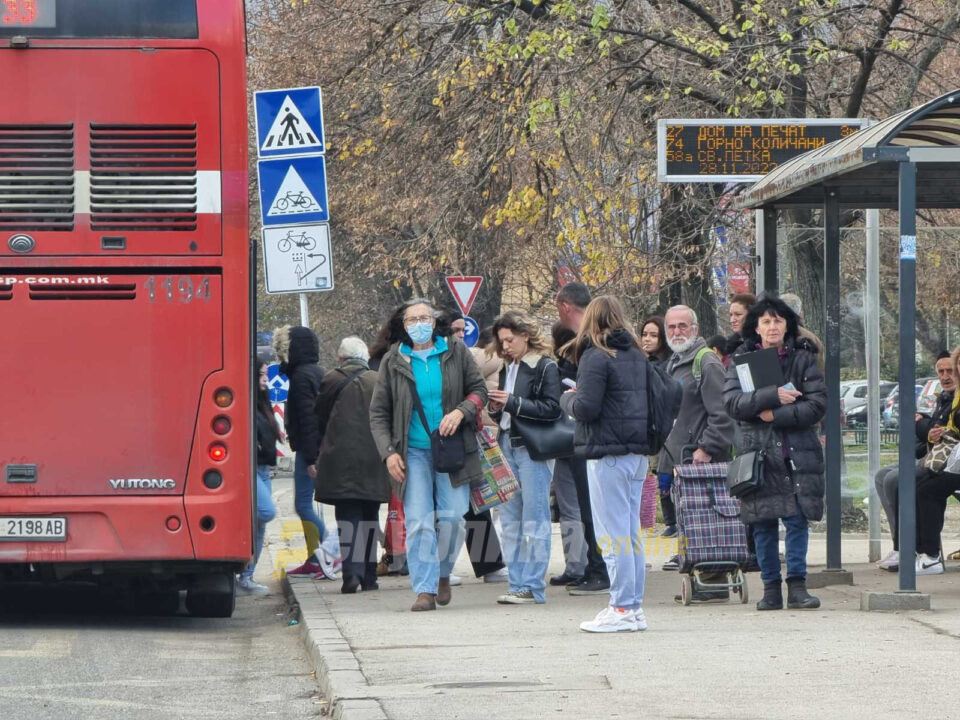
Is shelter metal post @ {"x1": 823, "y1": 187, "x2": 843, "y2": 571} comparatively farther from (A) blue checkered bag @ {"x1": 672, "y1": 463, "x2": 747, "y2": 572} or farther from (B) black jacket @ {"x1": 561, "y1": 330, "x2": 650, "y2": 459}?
(B) black jacket @ {"x1": 561, "y1": 330, "x2": 650, "y2": 459}

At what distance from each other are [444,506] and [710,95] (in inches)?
310

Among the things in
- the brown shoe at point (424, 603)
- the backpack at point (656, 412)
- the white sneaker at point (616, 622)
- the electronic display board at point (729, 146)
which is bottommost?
the brown shoe at point (424, 603)

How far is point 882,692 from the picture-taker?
6.67 m

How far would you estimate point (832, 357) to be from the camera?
36.1 ft

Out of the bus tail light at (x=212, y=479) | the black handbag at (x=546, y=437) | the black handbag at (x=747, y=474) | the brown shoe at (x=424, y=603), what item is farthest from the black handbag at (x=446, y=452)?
the black handbag at (x=747, y=474)

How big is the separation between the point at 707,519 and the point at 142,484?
3363 mm

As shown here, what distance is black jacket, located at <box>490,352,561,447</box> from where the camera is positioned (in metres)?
10.4

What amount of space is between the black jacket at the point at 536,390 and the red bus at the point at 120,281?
6.29ft

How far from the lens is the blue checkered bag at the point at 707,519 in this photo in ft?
33.1

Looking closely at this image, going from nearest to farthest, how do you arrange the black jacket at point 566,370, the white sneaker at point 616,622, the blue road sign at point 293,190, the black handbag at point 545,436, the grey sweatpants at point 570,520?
the white sneaker at point 616,622 < the black handbag at point 545,436 < the grey sweatpants at point 570,520 < the black jacket at point 566,370 < the blue road sign at point 293,190

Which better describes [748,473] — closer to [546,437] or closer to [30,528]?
[546,437]

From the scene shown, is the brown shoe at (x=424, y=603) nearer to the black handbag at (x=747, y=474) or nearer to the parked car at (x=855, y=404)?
the black handbag at (x=747, y=474)

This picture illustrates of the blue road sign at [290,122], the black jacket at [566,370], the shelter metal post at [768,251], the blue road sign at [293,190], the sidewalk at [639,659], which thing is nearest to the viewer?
the sidewalk at [639,659]

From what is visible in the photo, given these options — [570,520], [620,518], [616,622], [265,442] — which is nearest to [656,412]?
[620,518]
